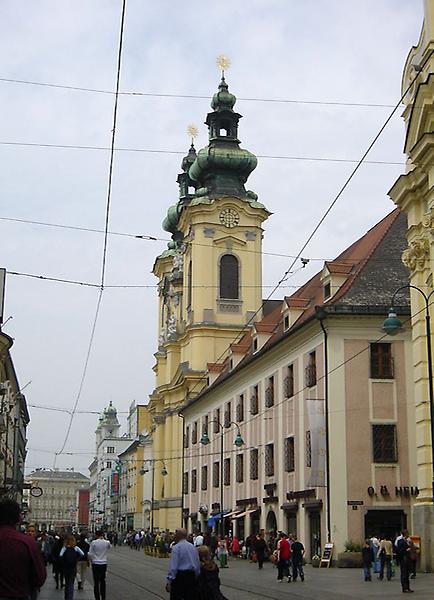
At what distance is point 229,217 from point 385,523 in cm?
3855

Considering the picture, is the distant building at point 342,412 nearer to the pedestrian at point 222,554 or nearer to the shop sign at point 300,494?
the shop sign at point 300,494

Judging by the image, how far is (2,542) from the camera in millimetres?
6852

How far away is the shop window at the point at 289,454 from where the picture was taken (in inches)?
1651

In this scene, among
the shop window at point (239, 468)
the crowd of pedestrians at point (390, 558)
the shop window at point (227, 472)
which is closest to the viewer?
the crowd of pedestrians at point (390, 558)

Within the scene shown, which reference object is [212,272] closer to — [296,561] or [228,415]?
[228,415]

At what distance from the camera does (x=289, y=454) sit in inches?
1671

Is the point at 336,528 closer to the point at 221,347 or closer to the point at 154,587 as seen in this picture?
the point at 154,587

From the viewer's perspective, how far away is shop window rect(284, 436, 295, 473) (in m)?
41.9

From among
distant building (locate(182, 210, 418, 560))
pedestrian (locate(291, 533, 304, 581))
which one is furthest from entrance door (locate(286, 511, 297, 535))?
pedestrian (locate(291, 533, 304, 581))

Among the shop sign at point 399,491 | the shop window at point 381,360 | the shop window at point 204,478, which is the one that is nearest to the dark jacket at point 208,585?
the shop sign at point 399,491

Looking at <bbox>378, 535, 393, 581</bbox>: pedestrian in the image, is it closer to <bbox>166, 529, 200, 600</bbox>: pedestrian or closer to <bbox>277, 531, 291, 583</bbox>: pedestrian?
<bbox>277, 531, 291, 583</bbox>: pedestrian

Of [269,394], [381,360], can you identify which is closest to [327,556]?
[381,360]

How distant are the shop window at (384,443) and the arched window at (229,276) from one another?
115 ft

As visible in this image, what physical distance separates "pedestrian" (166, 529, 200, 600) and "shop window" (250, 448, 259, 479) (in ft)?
116
